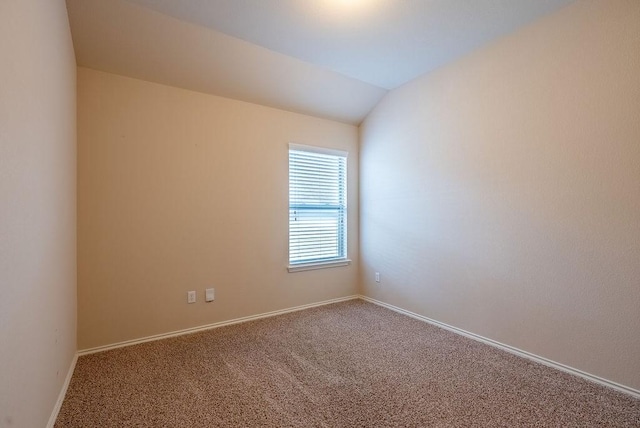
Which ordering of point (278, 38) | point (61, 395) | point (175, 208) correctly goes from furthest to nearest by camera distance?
point (175, 208) → point (278, 38) → point (61, 395)

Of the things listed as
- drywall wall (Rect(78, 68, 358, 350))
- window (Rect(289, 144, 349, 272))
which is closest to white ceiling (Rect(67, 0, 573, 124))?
drywall wall (Rect(78, 68, 358, 350))

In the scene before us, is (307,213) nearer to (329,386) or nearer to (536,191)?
(329,386)

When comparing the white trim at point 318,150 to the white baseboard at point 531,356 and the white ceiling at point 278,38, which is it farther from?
the white baseboard at point 531,356

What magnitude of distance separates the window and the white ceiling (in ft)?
2.78

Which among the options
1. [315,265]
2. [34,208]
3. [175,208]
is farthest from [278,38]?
[315,265]

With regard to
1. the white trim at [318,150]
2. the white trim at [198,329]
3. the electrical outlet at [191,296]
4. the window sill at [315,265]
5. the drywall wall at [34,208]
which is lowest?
the white trim at [198,329]

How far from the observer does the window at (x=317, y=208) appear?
3746 mm

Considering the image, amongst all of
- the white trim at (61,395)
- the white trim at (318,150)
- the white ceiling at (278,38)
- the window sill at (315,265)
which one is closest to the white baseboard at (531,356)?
the window sill at (315,265)

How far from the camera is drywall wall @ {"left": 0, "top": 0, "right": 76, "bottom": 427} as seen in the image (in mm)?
1117

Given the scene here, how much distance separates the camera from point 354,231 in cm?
425

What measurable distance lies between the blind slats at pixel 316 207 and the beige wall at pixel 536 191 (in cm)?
90

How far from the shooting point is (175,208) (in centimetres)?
298

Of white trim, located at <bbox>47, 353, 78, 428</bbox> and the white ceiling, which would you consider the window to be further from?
white trim, located at <bbox>47, 353, 78, 428</bbox>

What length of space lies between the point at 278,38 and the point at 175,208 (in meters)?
1.85
